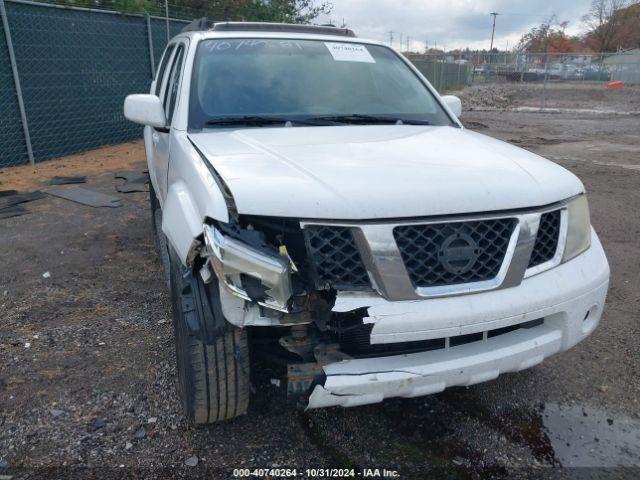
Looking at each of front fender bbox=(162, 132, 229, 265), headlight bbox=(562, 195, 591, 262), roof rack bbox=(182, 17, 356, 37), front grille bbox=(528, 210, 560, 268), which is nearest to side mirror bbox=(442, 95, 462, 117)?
roof rack bbox=(182, 17, 356, 37)

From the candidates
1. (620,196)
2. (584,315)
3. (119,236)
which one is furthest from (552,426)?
(620,196)

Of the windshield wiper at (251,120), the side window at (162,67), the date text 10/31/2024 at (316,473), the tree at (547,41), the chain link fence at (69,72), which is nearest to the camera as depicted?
the date text 10/31/2024 at (316,473)

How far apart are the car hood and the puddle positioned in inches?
44.0

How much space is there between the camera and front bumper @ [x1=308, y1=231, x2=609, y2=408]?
1936mm

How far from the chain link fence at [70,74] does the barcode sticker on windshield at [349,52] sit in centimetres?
673

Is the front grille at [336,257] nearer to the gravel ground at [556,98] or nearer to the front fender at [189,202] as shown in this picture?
the front fender at [189,202]

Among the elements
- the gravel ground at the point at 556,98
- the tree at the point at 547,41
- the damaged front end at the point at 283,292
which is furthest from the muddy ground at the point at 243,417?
the tree at the point at 547,41

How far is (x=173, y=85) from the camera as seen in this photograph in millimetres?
3664

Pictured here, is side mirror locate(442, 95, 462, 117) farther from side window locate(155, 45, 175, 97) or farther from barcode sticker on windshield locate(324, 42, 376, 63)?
side window locate(155, 45, 175, 97)

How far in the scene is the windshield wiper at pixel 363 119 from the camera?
318 centimetres

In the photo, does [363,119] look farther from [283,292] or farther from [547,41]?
[547,41]

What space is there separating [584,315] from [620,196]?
5.46 meters

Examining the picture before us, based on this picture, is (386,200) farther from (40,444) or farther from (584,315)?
(40,444)

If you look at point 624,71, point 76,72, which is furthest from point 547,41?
point 76,72
